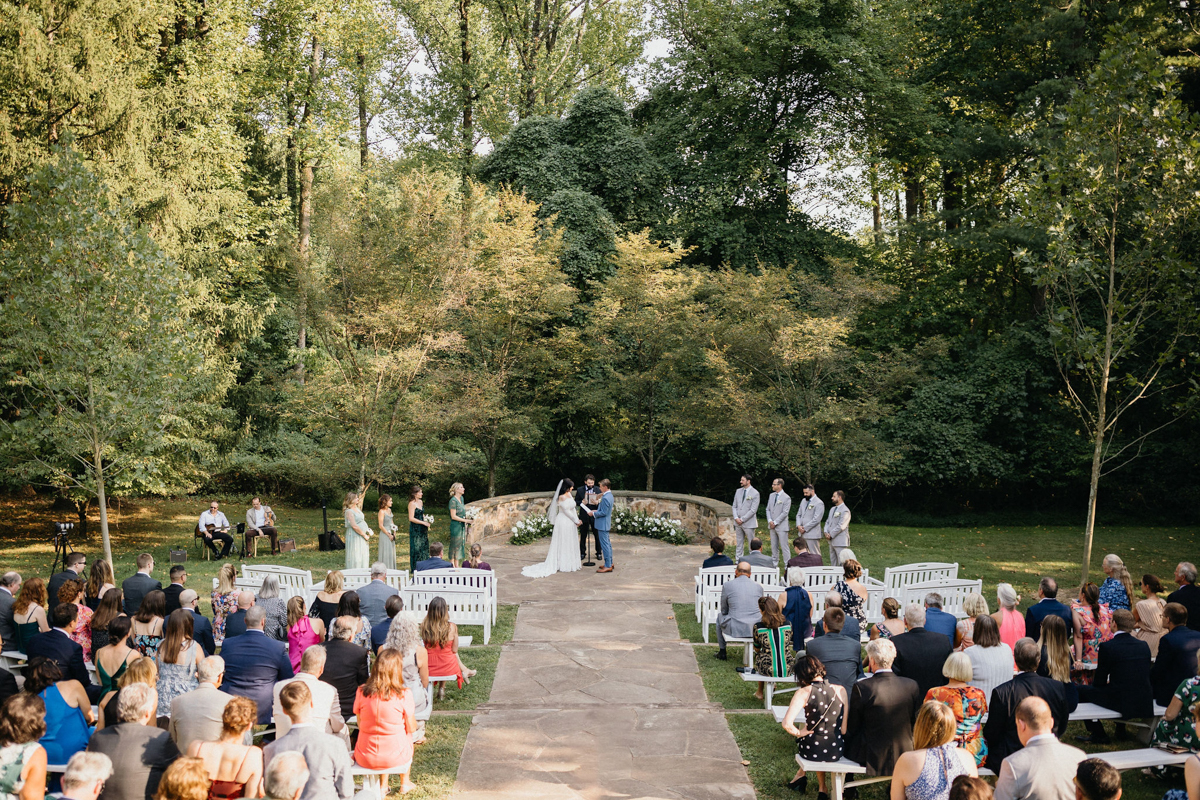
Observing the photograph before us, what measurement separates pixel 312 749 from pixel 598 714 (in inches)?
134

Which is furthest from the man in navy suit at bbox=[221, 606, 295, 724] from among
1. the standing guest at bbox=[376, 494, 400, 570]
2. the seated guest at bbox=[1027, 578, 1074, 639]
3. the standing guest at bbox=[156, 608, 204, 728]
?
the seated guest at bbox=[1027, 578, 1074, 639]

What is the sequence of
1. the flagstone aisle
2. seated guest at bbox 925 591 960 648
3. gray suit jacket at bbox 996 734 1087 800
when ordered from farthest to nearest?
seated guest at bbox 925 591 960 648, the flagstone aisle, gray suit jacket at bbox 996 734 1087 800

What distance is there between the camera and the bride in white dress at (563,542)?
14.0 m

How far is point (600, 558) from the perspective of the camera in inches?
602

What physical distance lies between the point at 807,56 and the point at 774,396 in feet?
40.5

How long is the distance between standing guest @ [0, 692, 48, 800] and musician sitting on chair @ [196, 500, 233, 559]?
40.2 ft

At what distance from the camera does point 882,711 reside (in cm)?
565

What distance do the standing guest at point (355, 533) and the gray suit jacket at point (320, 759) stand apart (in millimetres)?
6630

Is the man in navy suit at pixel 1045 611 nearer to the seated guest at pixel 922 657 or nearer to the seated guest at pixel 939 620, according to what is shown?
the seated guest at pixel 939 620

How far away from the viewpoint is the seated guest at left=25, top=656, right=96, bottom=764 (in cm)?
A: 536

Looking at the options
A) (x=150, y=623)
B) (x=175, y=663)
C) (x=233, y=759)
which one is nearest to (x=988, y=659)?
(x=233, y=759)

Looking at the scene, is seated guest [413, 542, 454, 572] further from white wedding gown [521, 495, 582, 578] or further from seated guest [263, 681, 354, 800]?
seated guest [263, 681, 354, 800]

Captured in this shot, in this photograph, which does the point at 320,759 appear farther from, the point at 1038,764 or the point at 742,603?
the point at 742,603

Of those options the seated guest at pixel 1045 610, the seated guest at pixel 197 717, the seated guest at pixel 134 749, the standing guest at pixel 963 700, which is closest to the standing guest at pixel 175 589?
the seated guest at pixel 197 717
